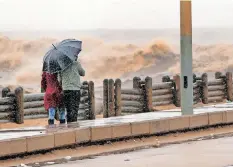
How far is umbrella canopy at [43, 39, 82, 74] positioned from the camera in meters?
15.0

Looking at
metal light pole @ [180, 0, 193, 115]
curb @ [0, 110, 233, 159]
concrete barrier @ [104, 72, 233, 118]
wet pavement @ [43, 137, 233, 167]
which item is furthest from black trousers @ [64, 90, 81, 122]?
concrete barrier @ [104, 72, 233, 118]

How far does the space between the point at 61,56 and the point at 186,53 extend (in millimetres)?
2349

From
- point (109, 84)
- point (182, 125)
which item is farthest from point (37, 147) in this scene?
point (109, 84)

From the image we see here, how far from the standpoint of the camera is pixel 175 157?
441 inches

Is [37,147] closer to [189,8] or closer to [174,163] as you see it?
[174,163]

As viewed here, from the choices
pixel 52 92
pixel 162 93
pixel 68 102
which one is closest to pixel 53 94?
pixel 52 92

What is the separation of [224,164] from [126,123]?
125 inches

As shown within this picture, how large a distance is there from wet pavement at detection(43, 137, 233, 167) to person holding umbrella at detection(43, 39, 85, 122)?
2649 mm

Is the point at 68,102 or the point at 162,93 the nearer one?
the point at 68,102

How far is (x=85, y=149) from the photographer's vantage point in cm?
1230

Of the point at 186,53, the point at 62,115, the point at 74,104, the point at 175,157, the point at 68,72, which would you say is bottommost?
the point at 175,157

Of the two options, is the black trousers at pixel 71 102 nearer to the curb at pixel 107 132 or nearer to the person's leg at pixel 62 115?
the person's leg at pixel 62 115

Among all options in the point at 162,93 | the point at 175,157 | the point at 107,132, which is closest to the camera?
the point at 175,157

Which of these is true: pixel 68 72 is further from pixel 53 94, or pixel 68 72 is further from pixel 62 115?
pixel 62 115
